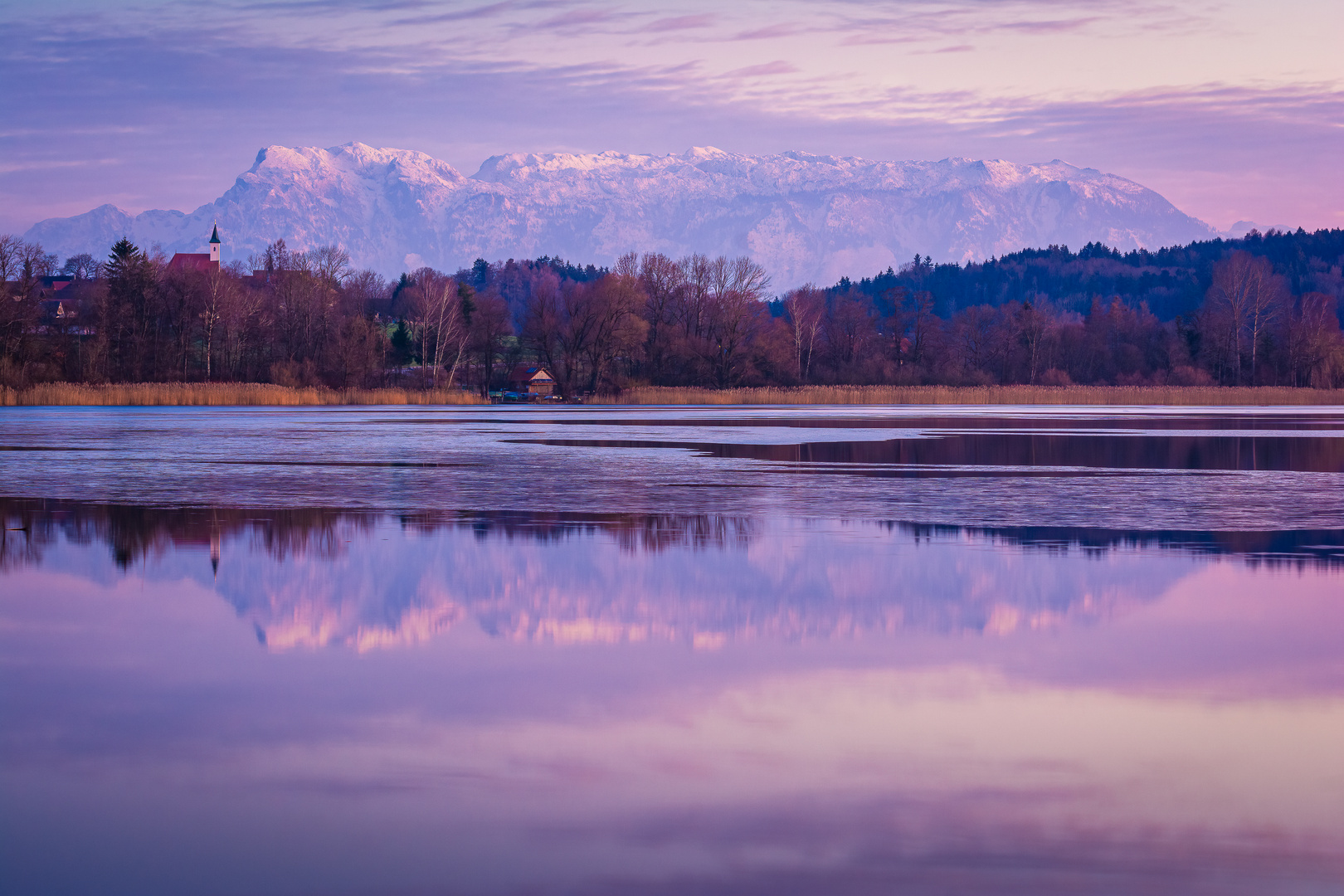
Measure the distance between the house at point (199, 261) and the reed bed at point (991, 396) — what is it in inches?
1081

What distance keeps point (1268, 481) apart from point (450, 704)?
686 inches

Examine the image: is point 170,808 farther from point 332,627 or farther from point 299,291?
point 299,291

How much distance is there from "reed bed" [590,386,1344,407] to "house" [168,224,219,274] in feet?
90.1

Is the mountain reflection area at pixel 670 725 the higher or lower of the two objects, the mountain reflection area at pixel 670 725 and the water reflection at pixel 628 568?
the lower

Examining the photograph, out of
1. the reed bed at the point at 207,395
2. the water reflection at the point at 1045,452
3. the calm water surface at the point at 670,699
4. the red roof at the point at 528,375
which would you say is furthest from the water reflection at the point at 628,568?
the red roof at the point at 528,375

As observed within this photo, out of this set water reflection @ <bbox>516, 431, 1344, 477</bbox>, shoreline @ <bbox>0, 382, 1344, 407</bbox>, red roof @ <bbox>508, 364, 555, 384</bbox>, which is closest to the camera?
water reflection @ <bbox>516, 431, 1344, 477</bbox>

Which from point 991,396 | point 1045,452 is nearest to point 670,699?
point 1045,452

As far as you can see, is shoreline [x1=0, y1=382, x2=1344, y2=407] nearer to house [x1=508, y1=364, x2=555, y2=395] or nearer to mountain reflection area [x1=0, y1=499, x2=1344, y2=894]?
house [x1=508, y1=364, x2=555, y2=395]

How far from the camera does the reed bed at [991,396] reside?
226ft

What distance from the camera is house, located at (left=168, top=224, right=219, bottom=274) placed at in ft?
261

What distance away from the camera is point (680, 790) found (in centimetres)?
525

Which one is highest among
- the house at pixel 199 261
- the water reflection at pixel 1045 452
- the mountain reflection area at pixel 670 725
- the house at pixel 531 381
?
the house at pixel 199 261

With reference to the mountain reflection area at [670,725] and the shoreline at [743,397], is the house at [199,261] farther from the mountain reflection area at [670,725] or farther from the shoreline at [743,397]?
the mountain reflection area at [670,725]

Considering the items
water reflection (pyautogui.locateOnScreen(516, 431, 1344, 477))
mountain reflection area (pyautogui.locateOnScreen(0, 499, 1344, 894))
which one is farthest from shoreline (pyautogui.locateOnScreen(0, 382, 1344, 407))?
mountain reflection area (pyautogui.locateOnScreen(0, 499, 1344, 894))
